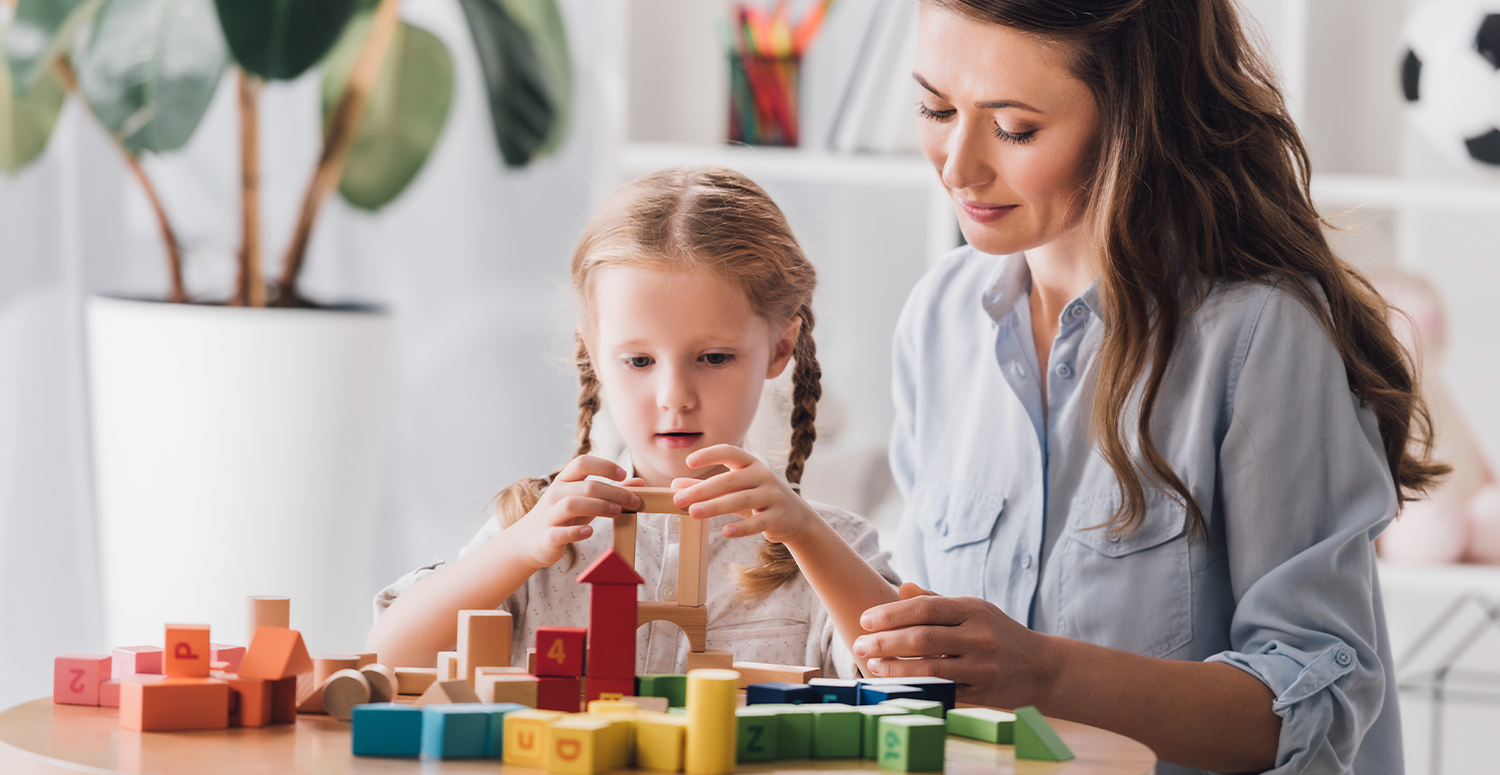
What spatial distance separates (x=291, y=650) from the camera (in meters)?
0.71

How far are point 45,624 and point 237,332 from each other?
0.71 meters

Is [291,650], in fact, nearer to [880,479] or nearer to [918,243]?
[880,479]

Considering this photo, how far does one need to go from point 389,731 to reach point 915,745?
0.25m

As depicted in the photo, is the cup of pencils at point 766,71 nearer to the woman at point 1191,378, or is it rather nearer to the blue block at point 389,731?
the woman at point 1191,378

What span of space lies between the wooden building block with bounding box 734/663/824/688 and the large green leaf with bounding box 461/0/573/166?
1386 mm

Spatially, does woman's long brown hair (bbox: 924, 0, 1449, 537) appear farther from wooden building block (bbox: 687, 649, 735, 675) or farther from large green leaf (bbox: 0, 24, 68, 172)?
large green leaf (bbox: 0, 24, 68, 172)

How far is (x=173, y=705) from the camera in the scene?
2.21 feet

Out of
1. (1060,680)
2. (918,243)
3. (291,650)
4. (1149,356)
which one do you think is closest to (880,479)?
(918,243)

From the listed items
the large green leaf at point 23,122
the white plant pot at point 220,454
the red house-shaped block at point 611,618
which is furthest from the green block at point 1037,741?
the large green leaf at point 23,122

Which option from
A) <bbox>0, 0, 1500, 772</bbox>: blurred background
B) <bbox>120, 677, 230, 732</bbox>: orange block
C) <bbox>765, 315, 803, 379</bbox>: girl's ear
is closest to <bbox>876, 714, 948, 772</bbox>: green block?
<bbox>120, 677, 230, 732</bbox>: orange block

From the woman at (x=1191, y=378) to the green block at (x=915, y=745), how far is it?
36 centimetres

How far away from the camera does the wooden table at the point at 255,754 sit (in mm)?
596

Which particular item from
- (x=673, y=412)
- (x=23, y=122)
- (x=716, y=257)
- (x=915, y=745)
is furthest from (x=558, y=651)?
(x=23, y=122)

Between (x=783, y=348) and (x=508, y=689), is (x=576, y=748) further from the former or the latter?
(x=783, y=348)
